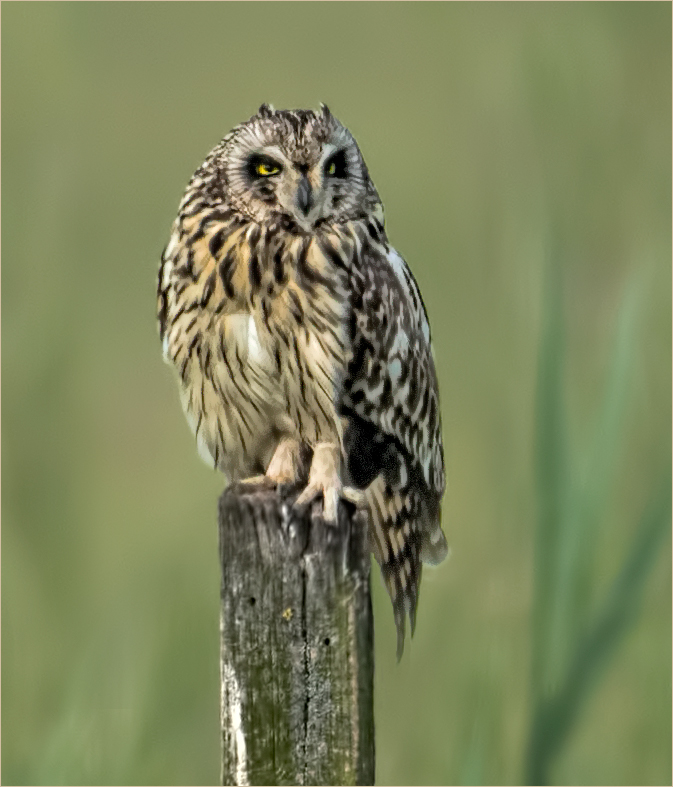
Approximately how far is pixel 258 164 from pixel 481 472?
150 centimetres

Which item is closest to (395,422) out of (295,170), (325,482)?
(325,482)

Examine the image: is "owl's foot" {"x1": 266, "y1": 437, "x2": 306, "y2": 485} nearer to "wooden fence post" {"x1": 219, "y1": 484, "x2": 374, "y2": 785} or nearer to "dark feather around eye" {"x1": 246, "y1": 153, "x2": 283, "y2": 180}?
"dark feather around eye" {"x1": 246, "y1": 153, "x2": 283, "y2": 180}

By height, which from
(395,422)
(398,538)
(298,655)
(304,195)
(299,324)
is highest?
(304,195)

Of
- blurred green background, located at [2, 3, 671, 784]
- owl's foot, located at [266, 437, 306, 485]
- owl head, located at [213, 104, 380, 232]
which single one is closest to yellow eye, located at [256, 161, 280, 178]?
owl head, located at [213, 104, 380, 232]

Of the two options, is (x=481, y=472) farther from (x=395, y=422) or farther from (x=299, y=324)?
(x=299, y=324)

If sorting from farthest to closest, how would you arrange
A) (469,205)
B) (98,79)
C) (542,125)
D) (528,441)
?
(98,79) < (469,205) < (542,125) < (528,441)

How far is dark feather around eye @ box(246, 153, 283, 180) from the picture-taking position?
3.27 metres

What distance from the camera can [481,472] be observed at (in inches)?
178

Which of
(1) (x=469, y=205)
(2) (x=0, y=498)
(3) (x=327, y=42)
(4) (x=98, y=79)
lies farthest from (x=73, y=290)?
(3) (x=327, y=42)

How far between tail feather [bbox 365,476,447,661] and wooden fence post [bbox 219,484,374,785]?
107 centimetres

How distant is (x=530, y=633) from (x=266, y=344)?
96cm

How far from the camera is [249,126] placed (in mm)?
3318

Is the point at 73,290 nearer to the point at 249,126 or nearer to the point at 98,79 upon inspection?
the point at 249,126

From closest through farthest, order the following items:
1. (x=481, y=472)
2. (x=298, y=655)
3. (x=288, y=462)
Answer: (x=298, y=655) < (x=288, y=462) < (x=481, y=472)
